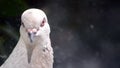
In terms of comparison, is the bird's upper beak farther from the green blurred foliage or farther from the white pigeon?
the green blurred foliage

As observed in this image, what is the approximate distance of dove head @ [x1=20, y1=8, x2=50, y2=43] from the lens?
3533mm

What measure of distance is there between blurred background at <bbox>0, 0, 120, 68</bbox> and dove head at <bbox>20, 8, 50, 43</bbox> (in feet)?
8.83

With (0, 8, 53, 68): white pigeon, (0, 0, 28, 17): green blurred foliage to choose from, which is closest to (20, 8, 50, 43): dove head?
(0, 8, 53, 68): white pigeon

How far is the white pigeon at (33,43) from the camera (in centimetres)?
355

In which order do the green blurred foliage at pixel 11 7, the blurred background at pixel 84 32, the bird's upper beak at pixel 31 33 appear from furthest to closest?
the blurred background at pixel 84 32, the green blurred foliage at pixel 11 7, the bird's upper beak at pixel 31 33

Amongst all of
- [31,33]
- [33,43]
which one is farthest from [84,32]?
[31,33]

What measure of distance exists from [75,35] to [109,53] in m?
0.43

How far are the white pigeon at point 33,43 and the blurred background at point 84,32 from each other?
2.42 m

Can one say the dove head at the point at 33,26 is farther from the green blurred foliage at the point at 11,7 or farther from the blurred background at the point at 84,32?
the blurred background at the point at 84,32

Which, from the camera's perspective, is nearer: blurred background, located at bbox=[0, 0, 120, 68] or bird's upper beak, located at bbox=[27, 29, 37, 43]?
bird's upper beak, located at bbox=[27, 29, 37, 43]

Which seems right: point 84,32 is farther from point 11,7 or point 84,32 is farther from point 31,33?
point 31,33

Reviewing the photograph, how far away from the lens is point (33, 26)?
353 centimetres

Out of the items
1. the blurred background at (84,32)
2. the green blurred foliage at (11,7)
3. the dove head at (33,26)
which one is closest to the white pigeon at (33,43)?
the dove head at (33,26)

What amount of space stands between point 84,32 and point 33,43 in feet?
9.98
